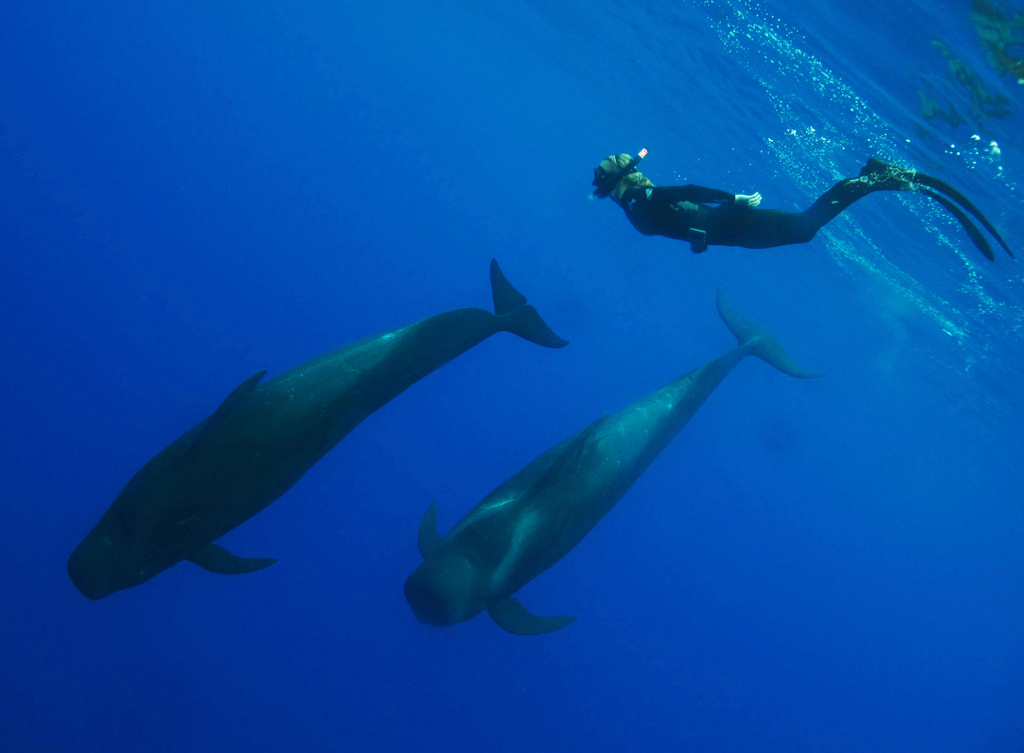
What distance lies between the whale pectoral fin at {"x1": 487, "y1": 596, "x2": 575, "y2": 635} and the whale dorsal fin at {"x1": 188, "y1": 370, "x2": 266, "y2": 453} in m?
3.86

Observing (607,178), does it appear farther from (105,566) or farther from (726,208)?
(105,566)

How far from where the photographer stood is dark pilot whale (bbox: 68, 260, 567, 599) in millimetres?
5145

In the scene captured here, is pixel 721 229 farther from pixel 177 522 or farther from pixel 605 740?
pixel 605 740

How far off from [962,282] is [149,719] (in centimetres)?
2348

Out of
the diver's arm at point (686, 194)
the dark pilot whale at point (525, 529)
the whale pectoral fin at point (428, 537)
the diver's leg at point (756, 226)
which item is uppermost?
the diver's arm at point (686, 194)

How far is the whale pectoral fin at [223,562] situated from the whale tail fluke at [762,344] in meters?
9.48

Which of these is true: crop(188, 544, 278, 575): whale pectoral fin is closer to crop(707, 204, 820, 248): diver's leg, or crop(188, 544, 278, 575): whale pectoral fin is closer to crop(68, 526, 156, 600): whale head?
crop(68, 526, 156, 600): whale head

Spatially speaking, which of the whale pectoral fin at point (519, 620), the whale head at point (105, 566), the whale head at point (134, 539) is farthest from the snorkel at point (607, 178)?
the whale head at point (105, 566)

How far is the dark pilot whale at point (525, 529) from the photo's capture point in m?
6.19

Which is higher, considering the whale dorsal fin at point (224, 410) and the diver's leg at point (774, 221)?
the whale dorsal fin at point (224, 410)

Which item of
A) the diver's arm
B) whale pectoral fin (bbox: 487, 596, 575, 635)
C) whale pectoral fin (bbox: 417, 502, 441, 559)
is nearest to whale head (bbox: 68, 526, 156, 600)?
whale pectoral fin (bbox: 417, 502, 441, 559)

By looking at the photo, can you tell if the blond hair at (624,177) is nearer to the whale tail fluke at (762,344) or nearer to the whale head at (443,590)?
the whale head at (443,590)

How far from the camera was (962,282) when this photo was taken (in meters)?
17.1

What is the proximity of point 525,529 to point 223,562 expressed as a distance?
Answer: 3377mm
